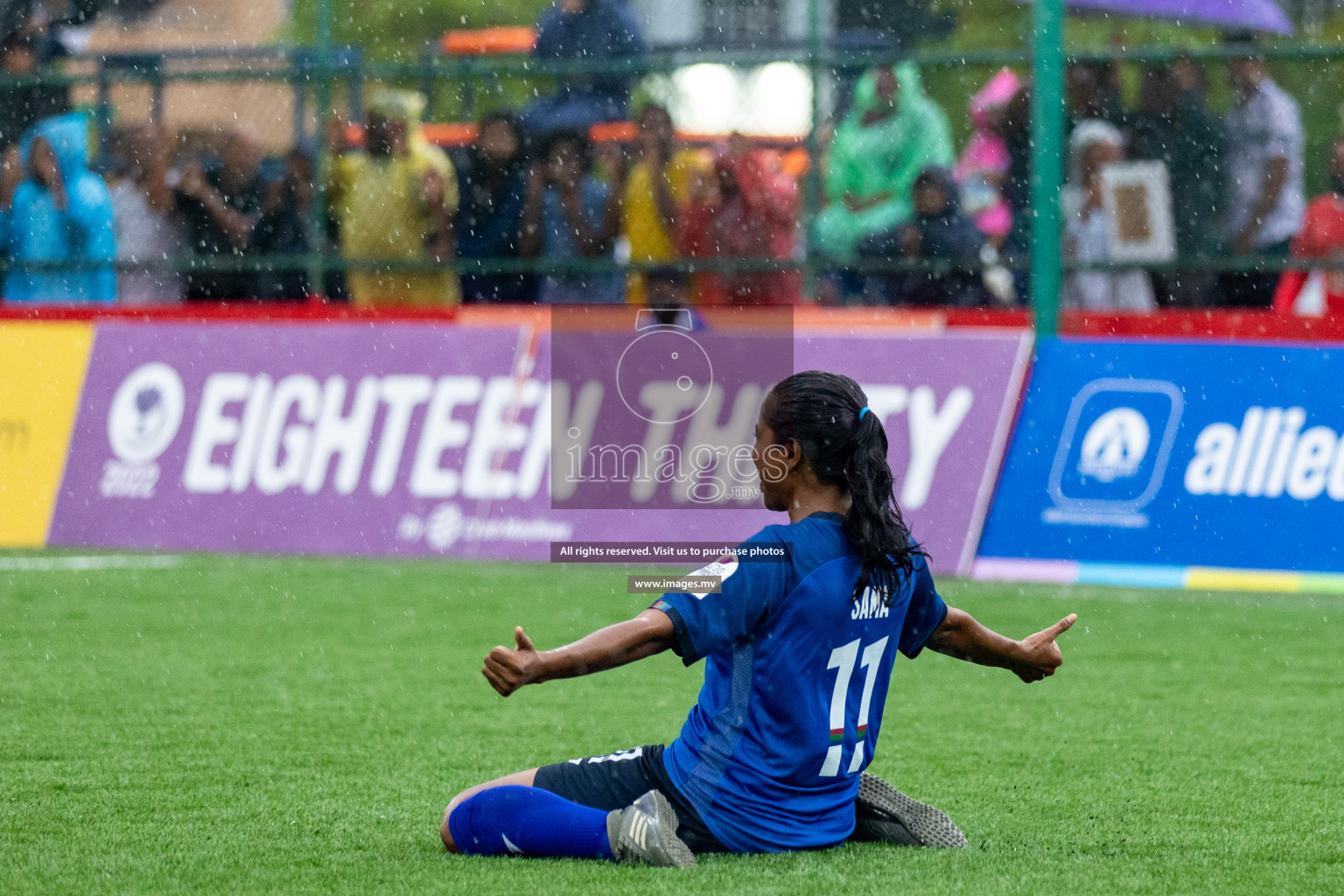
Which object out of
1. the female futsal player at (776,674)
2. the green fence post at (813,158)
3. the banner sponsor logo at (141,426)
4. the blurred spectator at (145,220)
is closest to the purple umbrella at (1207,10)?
the green fence post at (813,158)

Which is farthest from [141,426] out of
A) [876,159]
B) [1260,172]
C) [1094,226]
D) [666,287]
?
[1260,172]

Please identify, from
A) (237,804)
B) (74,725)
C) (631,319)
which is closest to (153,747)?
(74,725)

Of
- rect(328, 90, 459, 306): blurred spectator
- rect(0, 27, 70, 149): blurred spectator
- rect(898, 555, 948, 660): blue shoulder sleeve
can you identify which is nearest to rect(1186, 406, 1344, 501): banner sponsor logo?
rect(328, 90, 459, 306): blurred spectator

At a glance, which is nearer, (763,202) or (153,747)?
(153,747)

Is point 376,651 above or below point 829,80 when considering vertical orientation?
below

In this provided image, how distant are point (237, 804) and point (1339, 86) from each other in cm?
761

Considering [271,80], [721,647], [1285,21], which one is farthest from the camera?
[1285,21]

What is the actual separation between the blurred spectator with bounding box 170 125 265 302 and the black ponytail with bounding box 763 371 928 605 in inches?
337

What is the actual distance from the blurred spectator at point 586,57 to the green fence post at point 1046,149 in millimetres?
2377

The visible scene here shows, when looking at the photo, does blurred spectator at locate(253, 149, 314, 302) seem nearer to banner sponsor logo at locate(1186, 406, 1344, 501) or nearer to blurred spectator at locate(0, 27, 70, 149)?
blurred spectator at locate(0, 27, 70, 149)

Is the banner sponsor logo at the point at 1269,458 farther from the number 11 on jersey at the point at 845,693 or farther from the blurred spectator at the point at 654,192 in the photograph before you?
the number 11 on jersey at the point at 845,693

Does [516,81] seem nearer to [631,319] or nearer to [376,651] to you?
[631,319]

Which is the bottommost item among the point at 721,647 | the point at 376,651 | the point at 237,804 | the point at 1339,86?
the point at 376,651

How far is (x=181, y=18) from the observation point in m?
25.3
